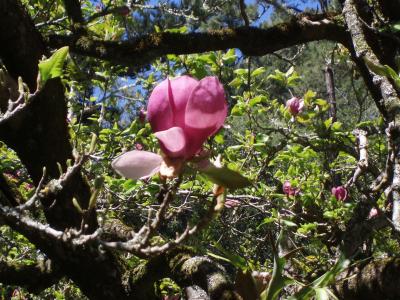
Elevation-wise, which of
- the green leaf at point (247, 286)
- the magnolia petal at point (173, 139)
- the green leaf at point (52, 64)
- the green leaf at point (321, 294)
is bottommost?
the green leaf at point (321, 294)

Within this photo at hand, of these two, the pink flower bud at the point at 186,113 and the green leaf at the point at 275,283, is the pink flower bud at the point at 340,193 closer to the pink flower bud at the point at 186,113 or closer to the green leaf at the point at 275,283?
the green leaf at the point at 275,283

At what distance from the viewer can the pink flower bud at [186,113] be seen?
25.9 inches

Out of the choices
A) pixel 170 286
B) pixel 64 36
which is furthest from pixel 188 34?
pixel 170 286

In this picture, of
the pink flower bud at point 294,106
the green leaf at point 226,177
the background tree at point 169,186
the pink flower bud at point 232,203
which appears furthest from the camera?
the pink flower bud at point 294,106

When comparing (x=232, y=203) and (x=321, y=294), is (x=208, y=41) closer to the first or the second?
(x=232, y=203)

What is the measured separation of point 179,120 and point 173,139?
0.14ft

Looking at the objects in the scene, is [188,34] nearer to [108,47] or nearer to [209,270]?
[108,47]

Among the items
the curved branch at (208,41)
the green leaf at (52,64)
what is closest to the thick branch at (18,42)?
the curved branch at (208,41)

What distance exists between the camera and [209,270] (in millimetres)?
1449

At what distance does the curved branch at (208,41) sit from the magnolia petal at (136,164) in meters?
1.35

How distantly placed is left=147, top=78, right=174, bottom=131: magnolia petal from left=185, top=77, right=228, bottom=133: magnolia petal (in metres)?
0.03

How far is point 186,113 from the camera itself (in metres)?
0.68

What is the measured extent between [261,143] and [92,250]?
1016mm

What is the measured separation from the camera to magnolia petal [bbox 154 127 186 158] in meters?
0.67
